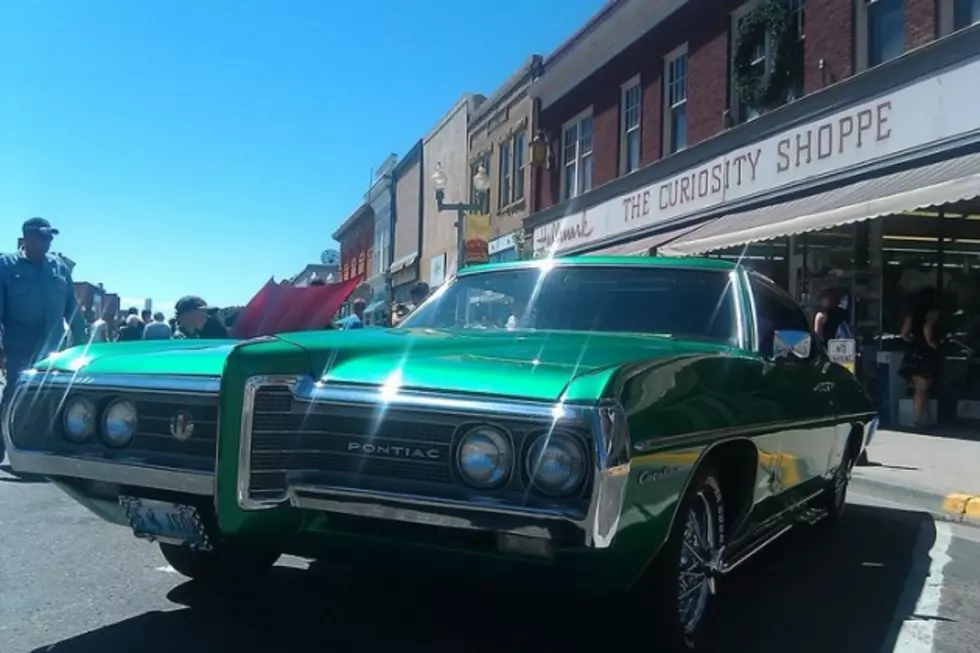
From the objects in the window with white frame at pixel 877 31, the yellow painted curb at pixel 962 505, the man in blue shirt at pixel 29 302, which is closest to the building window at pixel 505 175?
the window with white frame at pixel 877 31

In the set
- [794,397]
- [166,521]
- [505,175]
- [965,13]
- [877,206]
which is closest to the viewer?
[166,521]

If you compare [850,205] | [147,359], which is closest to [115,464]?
[147,359]

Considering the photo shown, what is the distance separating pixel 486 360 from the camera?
312 centimetres

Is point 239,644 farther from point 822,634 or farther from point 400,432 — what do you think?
point 822,634

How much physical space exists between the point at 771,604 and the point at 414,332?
201cm

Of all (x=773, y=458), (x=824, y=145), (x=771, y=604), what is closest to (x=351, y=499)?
(x=773, y=458)

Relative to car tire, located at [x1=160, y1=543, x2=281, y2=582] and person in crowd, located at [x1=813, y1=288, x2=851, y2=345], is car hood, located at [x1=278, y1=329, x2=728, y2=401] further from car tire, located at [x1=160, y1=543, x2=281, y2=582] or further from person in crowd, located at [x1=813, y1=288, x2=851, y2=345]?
person in crowd, located at [x1=813, y1=288, x2=851, y2=345]

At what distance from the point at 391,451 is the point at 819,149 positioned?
1099 centimetres

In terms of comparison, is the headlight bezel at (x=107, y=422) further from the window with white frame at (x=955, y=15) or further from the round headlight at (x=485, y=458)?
the window with white frame at (x=955, y=15)

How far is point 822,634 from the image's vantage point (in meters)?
4.05

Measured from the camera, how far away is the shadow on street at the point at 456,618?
3655 mm

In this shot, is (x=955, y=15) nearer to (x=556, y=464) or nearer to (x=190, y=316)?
(x=190, y=316)

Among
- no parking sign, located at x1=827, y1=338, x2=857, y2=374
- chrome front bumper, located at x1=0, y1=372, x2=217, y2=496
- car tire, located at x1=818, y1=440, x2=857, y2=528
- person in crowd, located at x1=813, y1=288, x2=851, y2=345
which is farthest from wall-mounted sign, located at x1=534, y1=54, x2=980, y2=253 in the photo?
chrome front bumper, located at x1=0, y1=372, x2=217, y2=496

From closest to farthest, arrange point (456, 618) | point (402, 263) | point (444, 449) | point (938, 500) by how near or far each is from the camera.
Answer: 1. point (444, 449)
2. point (456, 618)
3. point (938, 500)
4. point (402, 263)
